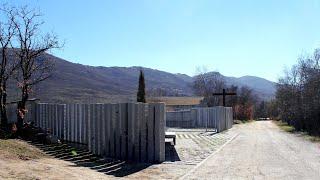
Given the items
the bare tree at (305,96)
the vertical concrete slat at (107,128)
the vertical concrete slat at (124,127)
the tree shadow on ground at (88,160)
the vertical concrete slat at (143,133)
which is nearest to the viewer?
the tree shadow on ground at (88,160)

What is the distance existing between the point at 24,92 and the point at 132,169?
747 cm

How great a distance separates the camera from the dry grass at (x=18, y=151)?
14.2 metres

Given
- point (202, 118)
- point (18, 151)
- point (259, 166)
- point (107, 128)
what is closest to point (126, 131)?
point (107, 128)

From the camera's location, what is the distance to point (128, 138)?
1708 centimetres

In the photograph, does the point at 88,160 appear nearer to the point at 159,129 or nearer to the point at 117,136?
the point at 117,136

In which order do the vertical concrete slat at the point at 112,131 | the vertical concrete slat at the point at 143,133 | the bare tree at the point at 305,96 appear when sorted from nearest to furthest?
the vertical concrete slat at the point at 143,133 → the vertical concrete slat at the point at 112,131 → the bare tree at the point at 305,96

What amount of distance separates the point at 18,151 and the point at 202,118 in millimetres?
33271

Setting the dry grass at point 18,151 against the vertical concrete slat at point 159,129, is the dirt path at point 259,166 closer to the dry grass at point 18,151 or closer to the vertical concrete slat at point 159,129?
the vertical concrete slat at point 159,129

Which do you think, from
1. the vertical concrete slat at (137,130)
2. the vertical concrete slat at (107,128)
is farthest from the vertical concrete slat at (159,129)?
the vertical concrete slat at (107,128)

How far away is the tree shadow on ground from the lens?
14.5 m

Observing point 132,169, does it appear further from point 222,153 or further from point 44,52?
point 44,52

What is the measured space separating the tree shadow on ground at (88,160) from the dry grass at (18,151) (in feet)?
1.80

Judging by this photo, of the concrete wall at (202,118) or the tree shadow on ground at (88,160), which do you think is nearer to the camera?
the tree shadow on ground at (88,160)

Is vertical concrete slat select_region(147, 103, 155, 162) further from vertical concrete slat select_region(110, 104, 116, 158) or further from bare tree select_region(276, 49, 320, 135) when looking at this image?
bare tree select_region(276, 49, 320, 135)
